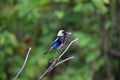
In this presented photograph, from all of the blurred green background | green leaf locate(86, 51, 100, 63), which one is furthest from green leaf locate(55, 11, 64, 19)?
green leaf locate(86, 51, 100, 63)

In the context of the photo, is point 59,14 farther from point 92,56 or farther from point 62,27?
point 92,56

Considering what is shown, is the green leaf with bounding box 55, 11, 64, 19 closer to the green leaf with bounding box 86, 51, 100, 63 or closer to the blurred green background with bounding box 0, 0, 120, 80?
the blurred green background with bounding box 0, 0, 120, 80

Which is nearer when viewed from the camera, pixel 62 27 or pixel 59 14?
pixel 59 14

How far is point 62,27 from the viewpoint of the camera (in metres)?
3.36

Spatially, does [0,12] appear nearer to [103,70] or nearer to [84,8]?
[84,8]

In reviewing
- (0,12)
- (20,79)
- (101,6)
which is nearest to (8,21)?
(0,12)

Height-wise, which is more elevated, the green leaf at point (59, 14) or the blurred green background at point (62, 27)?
the green leaf at point (59, 14)

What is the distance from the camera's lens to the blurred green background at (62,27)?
313 centimetres

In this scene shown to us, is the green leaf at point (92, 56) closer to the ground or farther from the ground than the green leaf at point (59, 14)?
closer to the ground

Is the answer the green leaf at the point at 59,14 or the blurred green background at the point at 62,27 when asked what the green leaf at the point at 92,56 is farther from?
the green leaf at the point at 59,14

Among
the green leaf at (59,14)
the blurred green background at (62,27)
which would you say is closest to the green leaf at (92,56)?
the blurred green background at (62,27)

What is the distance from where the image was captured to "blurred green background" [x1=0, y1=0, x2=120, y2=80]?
10.3 feet

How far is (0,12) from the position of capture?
128 inches

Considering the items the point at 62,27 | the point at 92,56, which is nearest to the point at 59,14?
the point at 62,27
